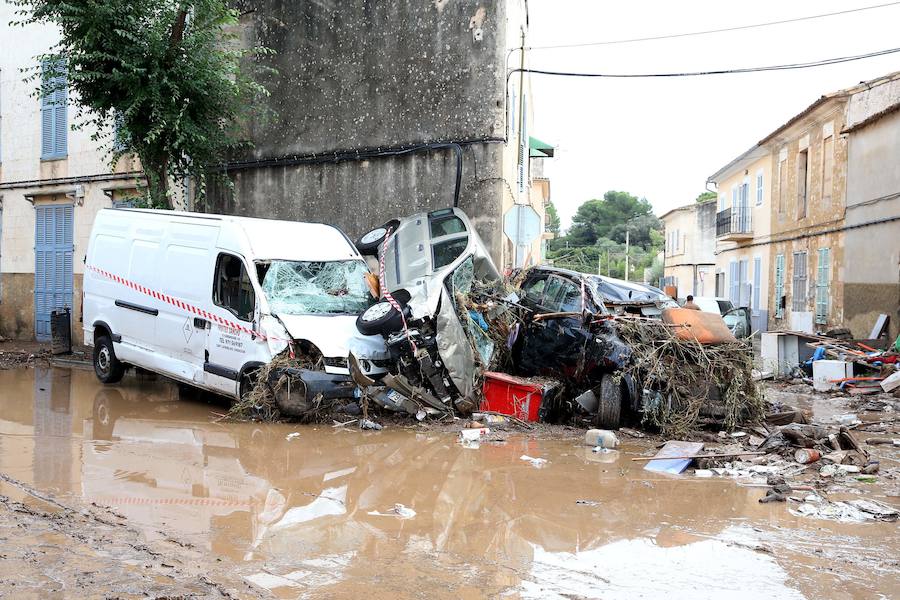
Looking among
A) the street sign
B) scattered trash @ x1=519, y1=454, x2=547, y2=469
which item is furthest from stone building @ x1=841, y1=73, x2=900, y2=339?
scattered trash @ x1=519, y1=454, x2=547, y2=469

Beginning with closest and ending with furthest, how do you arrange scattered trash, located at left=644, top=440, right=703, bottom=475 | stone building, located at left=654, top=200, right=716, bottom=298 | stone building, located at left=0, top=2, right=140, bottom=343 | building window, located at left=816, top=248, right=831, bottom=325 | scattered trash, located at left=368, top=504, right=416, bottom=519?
scattered trash, located at left=368, top=504, right=416, bottom=519, scattered trash, located at left=644, top=440, right=703, bottom=475, stone building, located at left=0, top=2, right=140, bottom=343, building window, located at left=816, top=248, right=831, bottom=325, stone building, located at left=654, top=200, right=716, bottom=298

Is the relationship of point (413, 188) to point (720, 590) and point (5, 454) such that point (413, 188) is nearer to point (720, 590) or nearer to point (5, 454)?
point (5, 454)

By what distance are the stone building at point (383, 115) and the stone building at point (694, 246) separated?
89.3ft

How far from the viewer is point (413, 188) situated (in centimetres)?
1369

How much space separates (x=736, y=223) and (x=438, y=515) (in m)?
27.2

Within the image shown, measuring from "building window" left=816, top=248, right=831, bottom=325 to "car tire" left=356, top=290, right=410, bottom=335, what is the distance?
627 inches

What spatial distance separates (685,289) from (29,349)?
35.3 meters

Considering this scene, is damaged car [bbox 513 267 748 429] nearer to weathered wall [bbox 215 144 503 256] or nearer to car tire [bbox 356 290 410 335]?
car tire [bbox 356 290 410 335]

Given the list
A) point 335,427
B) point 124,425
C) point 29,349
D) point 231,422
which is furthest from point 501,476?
point 29,349

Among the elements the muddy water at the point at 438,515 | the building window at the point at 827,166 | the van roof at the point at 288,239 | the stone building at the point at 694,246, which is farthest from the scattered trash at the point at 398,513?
the stone building at the point at 694,246

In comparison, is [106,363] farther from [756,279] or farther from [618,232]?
[618,232]

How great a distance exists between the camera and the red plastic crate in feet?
29.8

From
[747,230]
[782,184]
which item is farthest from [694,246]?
[782,184]

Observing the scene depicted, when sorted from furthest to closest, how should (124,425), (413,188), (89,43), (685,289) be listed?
1. (685,289)
2. (413,188)
3. (89,43)
4. (124,425)
